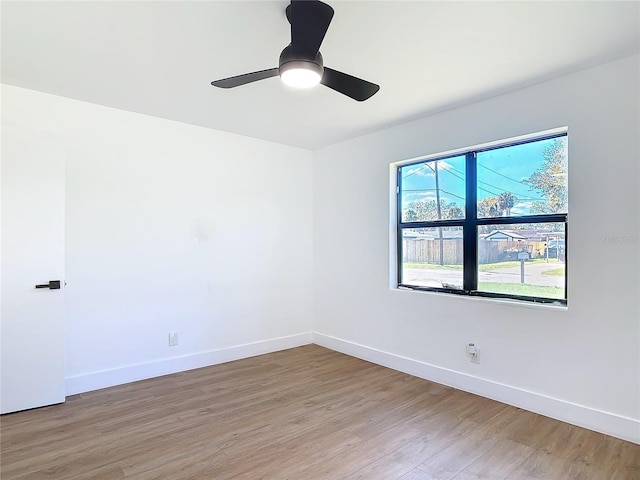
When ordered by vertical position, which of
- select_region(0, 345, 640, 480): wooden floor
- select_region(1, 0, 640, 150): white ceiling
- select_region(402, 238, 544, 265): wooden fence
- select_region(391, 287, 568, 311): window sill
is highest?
select_region(1, 0, 640, 150): white ceiling

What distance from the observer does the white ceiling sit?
6.16 ft

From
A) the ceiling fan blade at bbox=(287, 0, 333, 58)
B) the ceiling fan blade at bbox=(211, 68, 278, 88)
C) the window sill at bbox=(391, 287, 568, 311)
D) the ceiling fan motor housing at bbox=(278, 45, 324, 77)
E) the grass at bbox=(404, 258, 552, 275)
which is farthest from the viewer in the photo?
the grass at bbox=(404, 258, 552, 275)

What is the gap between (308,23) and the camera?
1629 mm

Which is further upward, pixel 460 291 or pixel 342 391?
pixel 460 291

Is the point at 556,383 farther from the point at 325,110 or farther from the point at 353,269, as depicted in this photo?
the point at 325,110

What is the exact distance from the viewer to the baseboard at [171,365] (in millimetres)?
3094

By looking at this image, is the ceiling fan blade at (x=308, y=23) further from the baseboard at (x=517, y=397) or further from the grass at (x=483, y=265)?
the baseboard at (x=517, y=397)

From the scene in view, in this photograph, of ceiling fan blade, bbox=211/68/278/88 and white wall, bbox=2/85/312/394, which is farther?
white wall, bbox=2/85/312/394

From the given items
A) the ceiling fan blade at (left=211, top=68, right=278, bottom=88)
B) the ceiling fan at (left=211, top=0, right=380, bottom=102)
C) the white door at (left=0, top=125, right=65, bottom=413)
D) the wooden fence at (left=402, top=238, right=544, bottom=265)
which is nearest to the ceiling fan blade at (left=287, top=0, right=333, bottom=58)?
the ceiling fan at (left=211, top=0, right=380, bottom=102)

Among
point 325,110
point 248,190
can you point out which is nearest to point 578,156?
point 325,110

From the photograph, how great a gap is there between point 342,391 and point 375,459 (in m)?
1.01

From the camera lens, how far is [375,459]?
2143 millimetres

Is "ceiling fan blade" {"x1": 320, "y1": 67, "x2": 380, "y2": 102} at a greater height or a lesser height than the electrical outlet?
greater

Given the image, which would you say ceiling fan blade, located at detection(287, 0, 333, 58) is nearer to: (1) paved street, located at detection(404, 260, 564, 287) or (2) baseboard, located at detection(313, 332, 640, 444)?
(1) paved street, located at detection(404, 260, 564, 287)
